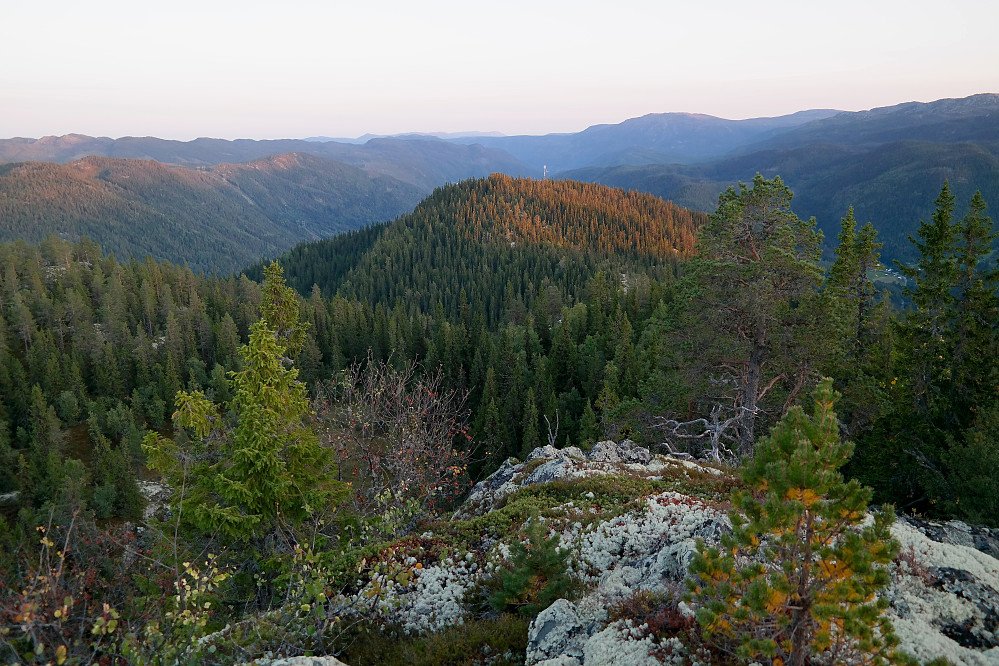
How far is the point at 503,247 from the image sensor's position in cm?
16112

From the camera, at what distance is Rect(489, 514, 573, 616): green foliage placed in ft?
30.4

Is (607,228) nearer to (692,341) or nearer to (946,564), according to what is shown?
(692,341)

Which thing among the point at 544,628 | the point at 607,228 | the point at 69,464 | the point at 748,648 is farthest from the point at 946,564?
the point at 607,228

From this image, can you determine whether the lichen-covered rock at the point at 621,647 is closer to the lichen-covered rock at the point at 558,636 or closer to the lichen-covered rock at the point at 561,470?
the lichen-covered rock at the point at 558,636

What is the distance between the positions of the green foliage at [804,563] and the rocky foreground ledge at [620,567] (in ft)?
4.32

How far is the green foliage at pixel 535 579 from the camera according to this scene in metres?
9.26

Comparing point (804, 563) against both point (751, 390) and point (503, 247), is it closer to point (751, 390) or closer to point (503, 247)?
point (751, 390)

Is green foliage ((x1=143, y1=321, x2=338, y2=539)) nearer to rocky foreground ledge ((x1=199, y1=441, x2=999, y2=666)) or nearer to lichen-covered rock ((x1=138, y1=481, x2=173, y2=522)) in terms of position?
rocky foreground ledge ((x1=199, y1=441, x2=999, y2=666))

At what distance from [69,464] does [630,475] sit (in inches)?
2936

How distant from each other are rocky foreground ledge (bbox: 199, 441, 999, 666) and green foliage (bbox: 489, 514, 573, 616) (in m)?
0.36

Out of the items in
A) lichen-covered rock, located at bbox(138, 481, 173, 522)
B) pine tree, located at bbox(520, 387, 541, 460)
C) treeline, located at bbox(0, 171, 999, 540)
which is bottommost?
lichen-covered rock, located at bbox(138, 481, 173, 522)

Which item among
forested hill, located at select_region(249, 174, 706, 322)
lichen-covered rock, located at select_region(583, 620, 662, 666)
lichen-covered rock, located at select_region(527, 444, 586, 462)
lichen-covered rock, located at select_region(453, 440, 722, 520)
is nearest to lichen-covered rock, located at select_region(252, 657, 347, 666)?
lichen-covered rock, located at select_region(583, 620, 662, 666)

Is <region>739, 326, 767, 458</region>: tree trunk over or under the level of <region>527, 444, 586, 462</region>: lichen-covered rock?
over

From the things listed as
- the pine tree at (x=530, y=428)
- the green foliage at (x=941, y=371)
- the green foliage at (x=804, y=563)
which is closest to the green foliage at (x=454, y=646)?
the green foliage at (x=804, y=563)
